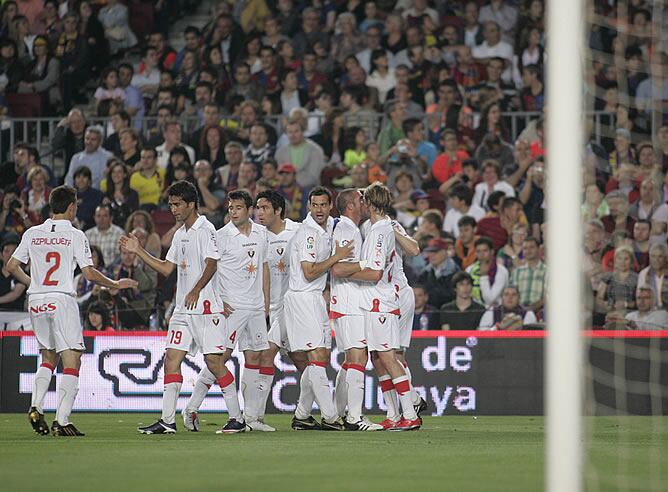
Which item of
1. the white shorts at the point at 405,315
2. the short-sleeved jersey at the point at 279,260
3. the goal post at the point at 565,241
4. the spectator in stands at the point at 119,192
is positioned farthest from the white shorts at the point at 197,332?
the spectator in stands at the point at 119,192

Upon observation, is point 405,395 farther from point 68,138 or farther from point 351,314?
point 68,138

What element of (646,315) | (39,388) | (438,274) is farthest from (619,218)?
(39,388)

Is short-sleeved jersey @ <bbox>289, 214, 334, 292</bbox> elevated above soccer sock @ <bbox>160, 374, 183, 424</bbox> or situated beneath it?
elevated above

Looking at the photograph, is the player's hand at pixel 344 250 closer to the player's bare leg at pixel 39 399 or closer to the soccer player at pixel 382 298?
the soccer player at pixel 382 298

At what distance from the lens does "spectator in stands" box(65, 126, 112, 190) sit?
2056 centimetres

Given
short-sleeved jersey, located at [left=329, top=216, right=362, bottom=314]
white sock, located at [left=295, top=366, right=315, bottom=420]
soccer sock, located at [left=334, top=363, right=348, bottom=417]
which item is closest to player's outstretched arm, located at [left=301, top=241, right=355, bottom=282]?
short-sleeved jersey, located at [left=329, top=216, right=362, bottom=314]

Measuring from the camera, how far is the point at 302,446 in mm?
10656

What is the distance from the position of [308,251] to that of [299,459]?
3654 mm

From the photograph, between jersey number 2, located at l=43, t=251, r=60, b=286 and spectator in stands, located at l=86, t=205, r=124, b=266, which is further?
spectator in stands, located at l=86, t=205, r=124, b=266

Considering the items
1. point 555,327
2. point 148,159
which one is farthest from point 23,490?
point 148,159

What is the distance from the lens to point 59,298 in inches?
471

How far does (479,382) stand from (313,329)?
3.94 metres

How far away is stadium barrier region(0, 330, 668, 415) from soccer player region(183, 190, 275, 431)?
3504 millimetres

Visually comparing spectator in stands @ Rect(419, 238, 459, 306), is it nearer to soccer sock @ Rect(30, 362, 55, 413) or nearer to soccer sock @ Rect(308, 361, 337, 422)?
soccer sock @ Rect(308, 361, 337, 422)
